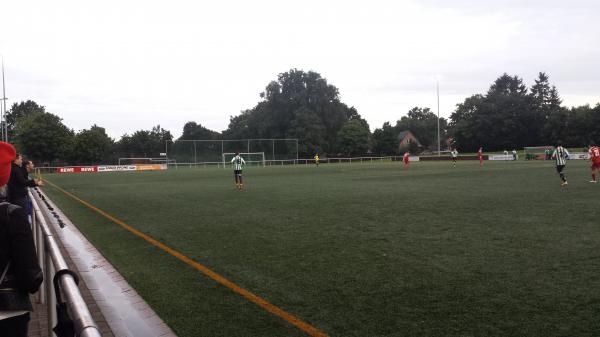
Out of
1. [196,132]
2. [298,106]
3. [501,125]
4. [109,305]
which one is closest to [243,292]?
[109,305]

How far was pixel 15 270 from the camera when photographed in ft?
8.21

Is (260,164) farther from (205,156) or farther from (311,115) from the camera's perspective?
(311,115)

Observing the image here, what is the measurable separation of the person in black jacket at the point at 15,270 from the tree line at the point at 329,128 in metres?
70.3

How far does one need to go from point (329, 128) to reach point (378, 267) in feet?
274

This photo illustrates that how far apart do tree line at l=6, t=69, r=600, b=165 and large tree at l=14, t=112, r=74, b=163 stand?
0.12 metres

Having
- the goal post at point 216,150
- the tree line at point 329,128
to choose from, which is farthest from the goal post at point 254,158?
the tree line at point 329,128

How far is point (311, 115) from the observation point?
3329 inches

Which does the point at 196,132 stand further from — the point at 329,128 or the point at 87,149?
the point at 87,149

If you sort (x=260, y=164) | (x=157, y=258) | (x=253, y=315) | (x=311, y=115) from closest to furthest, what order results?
(x=253, y=315), (x=157, y=258), (x=260, y=164), (x=311, y=115)

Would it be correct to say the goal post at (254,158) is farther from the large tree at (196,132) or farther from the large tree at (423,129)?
the large tree at (423,129)

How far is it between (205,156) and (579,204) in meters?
54.4

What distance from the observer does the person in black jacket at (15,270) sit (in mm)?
2479

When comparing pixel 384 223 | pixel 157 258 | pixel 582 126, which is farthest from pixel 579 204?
pixel 582 126

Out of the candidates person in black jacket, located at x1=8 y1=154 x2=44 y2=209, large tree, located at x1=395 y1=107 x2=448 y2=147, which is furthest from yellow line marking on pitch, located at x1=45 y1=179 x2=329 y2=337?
large tree, located at x1=395 y1=107 x2=448 y2=147
